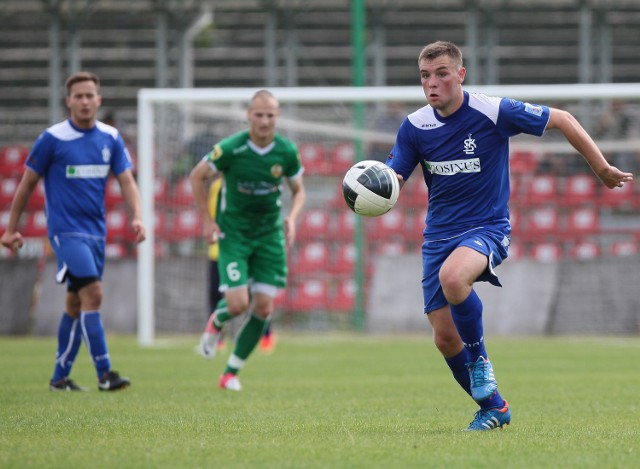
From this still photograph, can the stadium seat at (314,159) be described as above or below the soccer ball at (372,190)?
above

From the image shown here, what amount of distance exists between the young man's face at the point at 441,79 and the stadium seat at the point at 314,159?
11435mm

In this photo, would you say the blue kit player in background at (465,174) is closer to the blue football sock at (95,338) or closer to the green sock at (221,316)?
A: the blue football sock at (95,338)

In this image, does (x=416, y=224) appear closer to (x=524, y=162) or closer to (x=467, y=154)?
(x=524, y=162)

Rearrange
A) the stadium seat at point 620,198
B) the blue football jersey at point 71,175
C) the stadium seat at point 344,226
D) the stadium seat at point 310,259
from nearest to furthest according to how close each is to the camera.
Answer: the blue football jersey at point 71,175
the stadium seat at point 310,259
the stadium seat at point 344,226
the stadium seat at point 620,198

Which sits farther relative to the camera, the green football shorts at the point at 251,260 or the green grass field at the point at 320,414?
the green football shorts at the point at 251,260

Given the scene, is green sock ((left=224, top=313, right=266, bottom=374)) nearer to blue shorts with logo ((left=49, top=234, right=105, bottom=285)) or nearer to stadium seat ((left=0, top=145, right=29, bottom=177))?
blue shorts with logo ((left=49, top=234, right=105, bottom=285))

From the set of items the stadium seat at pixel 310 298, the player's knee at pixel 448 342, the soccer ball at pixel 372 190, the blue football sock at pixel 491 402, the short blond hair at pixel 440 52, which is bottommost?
the stadium seat at pixel 310 298

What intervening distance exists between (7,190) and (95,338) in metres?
12.1

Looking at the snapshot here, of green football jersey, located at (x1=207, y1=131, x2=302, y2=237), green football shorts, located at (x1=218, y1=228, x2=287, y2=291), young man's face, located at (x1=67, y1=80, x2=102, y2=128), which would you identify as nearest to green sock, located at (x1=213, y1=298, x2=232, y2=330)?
green football shorts, located at (x1=218, y1=228, x2=287, y2=291)

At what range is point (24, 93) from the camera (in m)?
27.9

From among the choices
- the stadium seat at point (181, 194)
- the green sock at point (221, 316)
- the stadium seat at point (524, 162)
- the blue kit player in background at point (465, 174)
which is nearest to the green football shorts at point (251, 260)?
the green sock at point (221, 316)

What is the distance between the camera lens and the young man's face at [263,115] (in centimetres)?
979

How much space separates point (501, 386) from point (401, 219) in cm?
895

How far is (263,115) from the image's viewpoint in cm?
980
